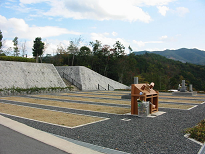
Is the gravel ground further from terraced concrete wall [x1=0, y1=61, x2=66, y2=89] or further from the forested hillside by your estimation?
the forested hillside

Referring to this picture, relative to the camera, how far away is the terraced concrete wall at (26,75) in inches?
777

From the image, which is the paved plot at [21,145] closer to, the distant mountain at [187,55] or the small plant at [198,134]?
the small plant at [198,134]

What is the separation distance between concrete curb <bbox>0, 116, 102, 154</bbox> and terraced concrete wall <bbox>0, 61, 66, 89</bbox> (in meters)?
14.0

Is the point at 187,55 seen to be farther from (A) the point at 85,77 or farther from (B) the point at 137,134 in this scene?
(B) the point at 137,134

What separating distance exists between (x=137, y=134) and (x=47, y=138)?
2500 mm

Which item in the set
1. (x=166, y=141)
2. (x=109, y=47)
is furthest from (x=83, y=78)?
(x=166, y=141)

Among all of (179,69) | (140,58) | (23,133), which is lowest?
(23,133)

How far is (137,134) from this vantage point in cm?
527

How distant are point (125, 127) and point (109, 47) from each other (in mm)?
40691

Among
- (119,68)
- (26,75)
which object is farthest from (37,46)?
(119,68)

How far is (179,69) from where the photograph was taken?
2164 inches

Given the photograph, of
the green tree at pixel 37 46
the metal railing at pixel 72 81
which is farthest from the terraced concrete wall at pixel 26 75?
the green tree at pixel 37 46

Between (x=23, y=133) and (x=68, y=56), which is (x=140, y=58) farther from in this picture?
(x=23, y=133)

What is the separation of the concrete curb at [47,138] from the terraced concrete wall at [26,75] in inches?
550
